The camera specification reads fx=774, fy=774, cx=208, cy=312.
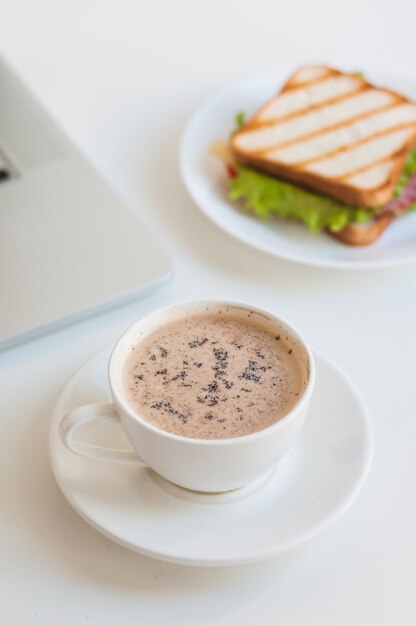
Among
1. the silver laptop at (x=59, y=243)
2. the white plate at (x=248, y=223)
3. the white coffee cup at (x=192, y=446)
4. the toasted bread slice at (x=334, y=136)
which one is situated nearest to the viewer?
the white coffee cup at (x=192, y=446)

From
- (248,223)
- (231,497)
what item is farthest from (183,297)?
(231,497)

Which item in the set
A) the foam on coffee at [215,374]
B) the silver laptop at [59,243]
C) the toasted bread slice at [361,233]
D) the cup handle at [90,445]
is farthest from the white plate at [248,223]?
the cup handle at [90,445]

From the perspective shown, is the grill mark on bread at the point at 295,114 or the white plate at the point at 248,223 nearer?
the white plate at the point at 248,223

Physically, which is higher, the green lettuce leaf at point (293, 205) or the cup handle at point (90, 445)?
the cup handle at point (90, 445)

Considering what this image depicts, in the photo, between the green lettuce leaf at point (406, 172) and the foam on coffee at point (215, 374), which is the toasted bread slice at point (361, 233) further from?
the foam on coffee at point (215, 374)

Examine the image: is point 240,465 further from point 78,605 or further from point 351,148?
point 351,148

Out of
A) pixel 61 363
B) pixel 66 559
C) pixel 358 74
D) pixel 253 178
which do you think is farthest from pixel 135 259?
pixel 358 74
